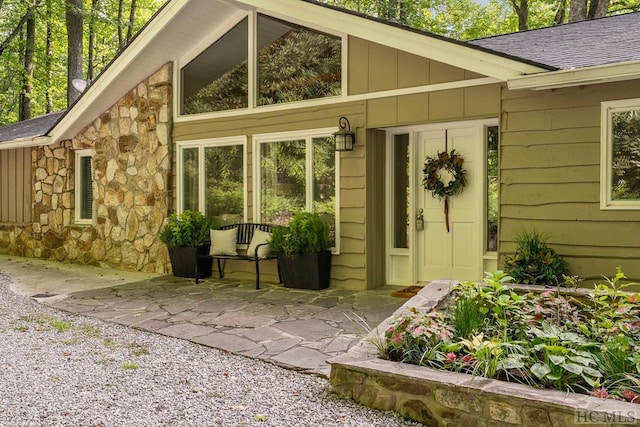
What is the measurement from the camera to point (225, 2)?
667 cm

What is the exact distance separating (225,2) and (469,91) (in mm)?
3402

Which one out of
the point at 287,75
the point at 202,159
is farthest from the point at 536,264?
the point at 202,159

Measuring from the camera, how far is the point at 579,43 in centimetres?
527

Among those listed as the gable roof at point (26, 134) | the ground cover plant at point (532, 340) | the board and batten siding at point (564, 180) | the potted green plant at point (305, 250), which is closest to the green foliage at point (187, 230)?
the potted green plant at point (305, 250)

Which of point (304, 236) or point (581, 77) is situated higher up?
point (581, 77)

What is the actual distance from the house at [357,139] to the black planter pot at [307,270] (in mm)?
179

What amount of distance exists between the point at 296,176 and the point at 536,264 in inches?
121

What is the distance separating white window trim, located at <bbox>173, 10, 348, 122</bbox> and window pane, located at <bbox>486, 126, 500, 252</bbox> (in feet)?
5.67

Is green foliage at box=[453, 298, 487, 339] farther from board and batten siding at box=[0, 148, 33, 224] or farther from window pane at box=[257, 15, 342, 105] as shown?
board and batten siding at box=[0, 148, 33, 224]

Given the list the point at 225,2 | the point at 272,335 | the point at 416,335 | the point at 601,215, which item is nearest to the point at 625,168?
the point at 601,215

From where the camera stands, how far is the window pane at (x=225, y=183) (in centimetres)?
709

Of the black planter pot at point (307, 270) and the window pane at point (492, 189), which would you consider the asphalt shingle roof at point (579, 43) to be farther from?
the black planter pot at point (307, 270)

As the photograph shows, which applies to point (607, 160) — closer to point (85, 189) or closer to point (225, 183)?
point (225, 183)

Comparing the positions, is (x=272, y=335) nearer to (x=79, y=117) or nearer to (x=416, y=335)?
(x=416, y=335)
